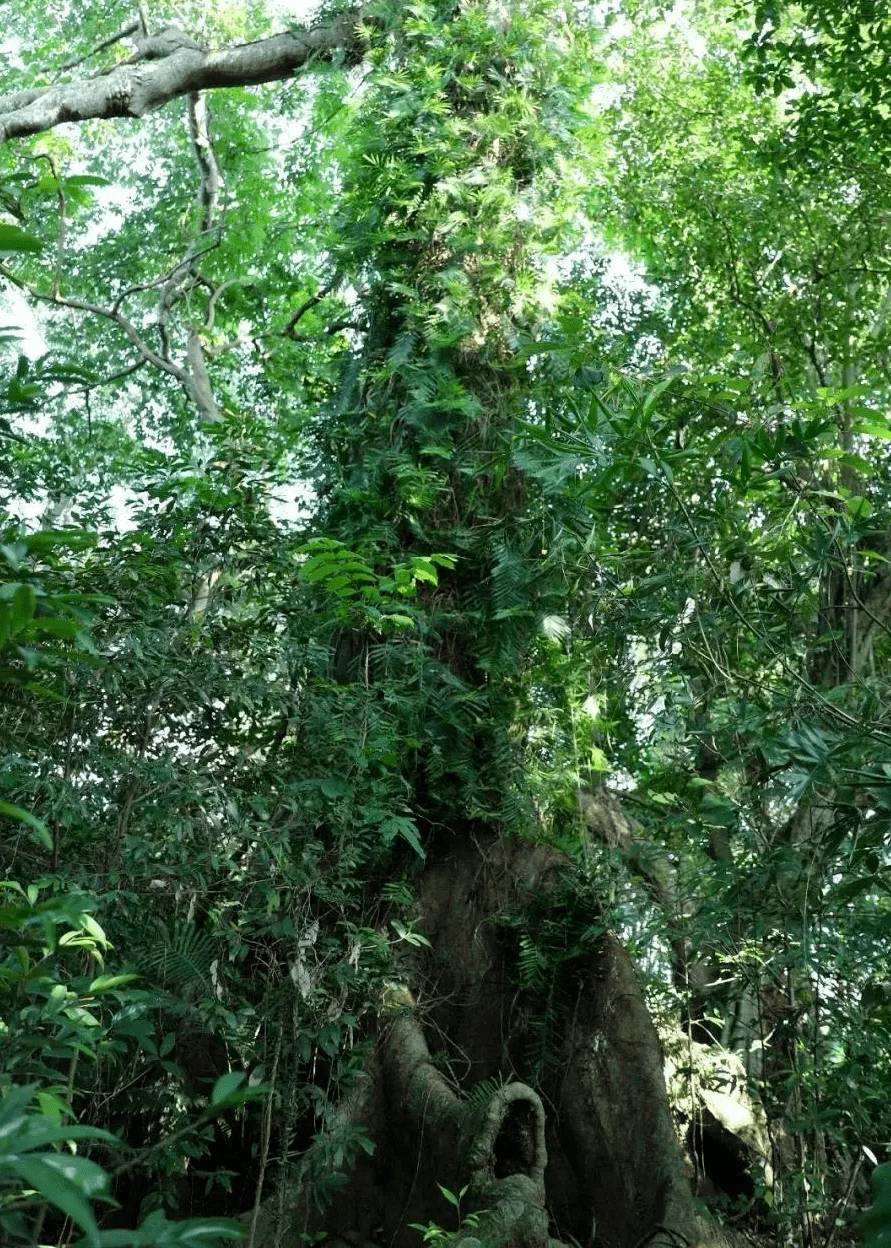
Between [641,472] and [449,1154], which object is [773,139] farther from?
[449,1154]

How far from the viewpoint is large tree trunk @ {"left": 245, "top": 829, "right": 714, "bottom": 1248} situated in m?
4.50

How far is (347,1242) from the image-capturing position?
474cm

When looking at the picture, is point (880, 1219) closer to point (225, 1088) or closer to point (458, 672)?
point (225, 1088)

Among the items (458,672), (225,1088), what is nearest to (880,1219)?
(225,1088)

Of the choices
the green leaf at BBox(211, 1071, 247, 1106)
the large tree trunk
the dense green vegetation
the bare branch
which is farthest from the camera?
the bare branch

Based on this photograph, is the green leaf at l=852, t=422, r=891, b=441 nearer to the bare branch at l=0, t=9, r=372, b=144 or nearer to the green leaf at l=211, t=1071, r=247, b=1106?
the green leaf at l=211, t=1071, r=247, b=1106

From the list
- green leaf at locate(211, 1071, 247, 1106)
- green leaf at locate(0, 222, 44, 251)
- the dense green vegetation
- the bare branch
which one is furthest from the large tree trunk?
the bare branch

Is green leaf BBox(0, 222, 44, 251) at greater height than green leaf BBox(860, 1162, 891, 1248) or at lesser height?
greater

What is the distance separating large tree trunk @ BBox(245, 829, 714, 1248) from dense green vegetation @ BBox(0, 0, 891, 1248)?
5 centimetres

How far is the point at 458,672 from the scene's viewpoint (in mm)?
6020

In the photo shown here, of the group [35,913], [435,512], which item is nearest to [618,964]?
[435,512]

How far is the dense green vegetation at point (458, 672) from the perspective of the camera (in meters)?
3.47

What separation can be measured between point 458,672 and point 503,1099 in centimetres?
216

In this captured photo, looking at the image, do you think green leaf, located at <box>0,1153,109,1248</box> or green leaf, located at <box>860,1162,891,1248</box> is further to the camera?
green leaf, located at <box>860,1162,891,1248</box>
